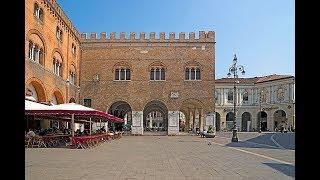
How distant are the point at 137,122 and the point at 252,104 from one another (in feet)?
116

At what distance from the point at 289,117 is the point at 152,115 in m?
37.9

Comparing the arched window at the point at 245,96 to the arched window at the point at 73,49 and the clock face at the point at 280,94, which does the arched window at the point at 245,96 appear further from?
the arched window at the point at 73,49

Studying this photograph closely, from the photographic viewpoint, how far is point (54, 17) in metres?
32.7

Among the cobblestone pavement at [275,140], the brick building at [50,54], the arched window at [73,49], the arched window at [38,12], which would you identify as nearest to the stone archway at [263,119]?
the cobblestone pavement at [275,140]

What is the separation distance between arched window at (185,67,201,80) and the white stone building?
94.4 ft

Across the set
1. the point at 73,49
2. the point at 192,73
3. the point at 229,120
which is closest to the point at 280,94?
the point at 229,120

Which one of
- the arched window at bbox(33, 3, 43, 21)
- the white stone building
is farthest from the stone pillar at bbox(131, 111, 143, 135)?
the white stone building

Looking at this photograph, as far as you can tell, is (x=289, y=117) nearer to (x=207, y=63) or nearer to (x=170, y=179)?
(x=207, y=63)

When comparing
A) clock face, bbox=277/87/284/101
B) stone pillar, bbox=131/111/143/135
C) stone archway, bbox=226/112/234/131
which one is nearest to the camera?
stone pillar, bbox=131/111/143/135

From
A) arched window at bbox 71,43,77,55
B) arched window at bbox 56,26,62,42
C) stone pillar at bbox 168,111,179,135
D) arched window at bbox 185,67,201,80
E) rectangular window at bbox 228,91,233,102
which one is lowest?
stone pillar at bbox 168,111,179,135

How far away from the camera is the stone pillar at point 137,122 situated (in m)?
43.6

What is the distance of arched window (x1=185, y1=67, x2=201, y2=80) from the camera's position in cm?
4384

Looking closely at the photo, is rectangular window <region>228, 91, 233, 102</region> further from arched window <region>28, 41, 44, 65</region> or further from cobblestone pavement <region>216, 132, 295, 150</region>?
arched window <region>28, 41, 44, 65</region>
